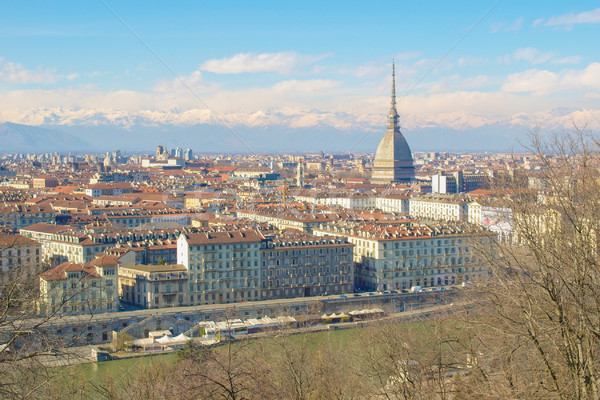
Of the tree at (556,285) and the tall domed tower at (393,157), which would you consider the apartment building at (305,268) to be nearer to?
the tree at (556,285)

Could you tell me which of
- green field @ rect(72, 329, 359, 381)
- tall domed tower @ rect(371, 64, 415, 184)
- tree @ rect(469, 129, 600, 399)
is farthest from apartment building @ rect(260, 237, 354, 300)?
tall domed tower @ rect(371, 64, 415, 184)

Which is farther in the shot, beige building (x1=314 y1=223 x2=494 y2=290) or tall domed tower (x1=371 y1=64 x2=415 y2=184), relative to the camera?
tall domed tower (x1=371 y1=64 x2=415 y2=184)

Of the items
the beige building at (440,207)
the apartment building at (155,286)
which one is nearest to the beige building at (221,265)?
the apartment building at (155,286)

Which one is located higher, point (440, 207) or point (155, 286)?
point (440, 207)

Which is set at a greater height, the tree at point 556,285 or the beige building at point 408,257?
the tree at point 556,285

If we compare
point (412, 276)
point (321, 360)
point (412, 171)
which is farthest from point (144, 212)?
point (412, 171)

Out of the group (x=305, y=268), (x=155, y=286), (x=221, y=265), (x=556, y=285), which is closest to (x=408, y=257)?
(x=305, y=268)

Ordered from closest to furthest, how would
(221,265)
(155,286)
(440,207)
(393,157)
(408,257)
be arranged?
(155,286)
(221,265)
(408,257)
(440,207)
(393,157)

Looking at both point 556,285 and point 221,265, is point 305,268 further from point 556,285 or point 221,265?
point 556,285

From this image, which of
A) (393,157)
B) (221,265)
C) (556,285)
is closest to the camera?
(556,285)

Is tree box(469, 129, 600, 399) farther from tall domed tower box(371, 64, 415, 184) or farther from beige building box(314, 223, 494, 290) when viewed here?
tall domed tower box(371, 64, 415, 184)
